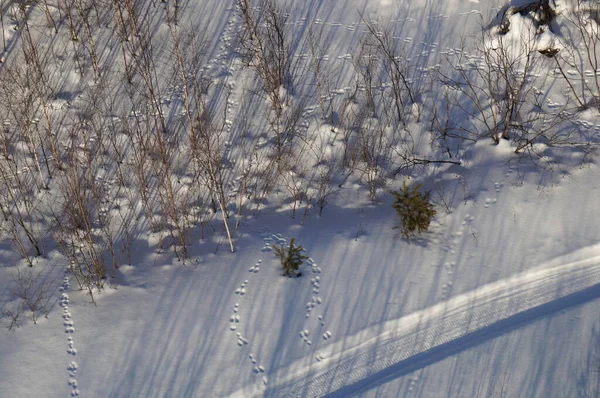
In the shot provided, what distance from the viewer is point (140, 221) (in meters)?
13.6

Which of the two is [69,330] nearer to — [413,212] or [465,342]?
[413,212]

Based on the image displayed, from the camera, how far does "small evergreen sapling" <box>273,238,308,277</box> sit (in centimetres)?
1245

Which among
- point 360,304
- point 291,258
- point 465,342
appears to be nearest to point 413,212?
point 360,304

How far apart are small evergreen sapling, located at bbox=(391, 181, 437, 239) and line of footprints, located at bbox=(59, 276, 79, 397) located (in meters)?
5.62

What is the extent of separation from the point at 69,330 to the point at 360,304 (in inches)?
182

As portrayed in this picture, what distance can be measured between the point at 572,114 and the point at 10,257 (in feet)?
34.9

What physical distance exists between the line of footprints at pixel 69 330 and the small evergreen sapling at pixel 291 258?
11.4 ft

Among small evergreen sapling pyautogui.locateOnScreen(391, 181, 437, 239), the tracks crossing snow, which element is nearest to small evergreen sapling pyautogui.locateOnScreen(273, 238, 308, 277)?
the tracks crossing snow

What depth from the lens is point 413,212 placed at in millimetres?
12828

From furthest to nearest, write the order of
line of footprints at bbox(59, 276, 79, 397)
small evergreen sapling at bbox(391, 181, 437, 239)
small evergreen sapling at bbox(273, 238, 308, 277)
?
1. small evergreen sapling at bbox(391, 181, 437, 239)
2. small evergreen sapling at bbox(273, 238, 308, 277)
3. line of footprints at bbox(59, 276, 79, 397)

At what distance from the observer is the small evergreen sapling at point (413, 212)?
12.8 m

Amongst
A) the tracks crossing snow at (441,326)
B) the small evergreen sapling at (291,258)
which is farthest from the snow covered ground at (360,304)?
the small evergreen sapling at (291,258)

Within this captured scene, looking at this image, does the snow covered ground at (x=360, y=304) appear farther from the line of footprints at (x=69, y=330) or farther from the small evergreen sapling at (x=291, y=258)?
the small evergreen sapling at (x=291, y=258)

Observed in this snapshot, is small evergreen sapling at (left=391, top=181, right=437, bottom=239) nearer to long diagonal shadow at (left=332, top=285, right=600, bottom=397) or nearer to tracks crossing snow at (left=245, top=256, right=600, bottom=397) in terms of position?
tracks crossing snow at (left=245, top=256, right=600, bottom=397)
